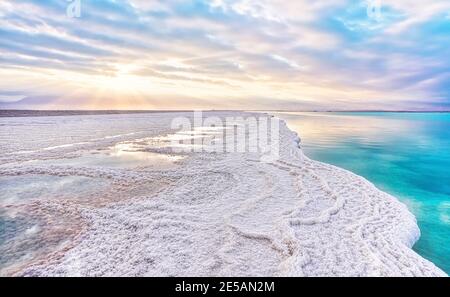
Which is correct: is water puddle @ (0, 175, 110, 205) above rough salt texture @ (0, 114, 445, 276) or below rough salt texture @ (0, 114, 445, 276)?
above

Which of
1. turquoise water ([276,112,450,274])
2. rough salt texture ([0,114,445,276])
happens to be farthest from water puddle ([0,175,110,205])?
turquoise water ([276,112,450,274])

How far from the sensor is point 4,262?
4.49m

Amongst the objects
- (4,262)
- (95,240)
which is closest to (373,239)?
(95,240)

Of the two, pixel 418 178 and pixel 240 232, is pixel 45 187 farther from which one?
pixel 418 178

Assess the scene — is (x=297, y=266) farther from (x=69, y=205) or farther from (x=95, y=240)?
(x=69, y=205)

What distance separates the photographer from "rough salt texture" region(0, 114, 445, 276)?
14.6 feet

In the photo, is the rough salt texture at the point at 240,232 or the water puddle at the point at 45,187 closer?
the rough salt texture at the point at 240,232

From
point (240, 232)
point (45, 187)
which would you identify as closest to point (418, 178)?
point (240, 232)

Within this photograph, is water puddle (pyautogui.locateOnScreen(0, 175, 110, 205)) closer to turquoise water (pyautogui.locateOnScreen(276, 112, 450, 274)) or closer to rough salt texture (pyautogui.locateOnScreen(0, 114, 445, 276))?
rough salt texture (pyautogui.locateOnScreen(0, 114, 445, 276))

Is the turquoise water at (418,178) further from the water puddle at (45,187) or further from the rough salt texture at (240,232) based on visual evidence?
the water puddle at (45,187)

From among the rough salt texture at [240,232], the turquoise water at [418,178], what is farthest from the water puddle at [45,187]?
the turquoise water at [418,178]

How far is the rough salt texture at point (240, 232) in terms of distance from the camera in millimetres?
4461

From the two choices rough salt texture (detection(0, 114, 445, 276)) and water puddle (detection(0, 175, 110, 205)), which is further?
water puddle (detection(0, 175, 110, 205))
